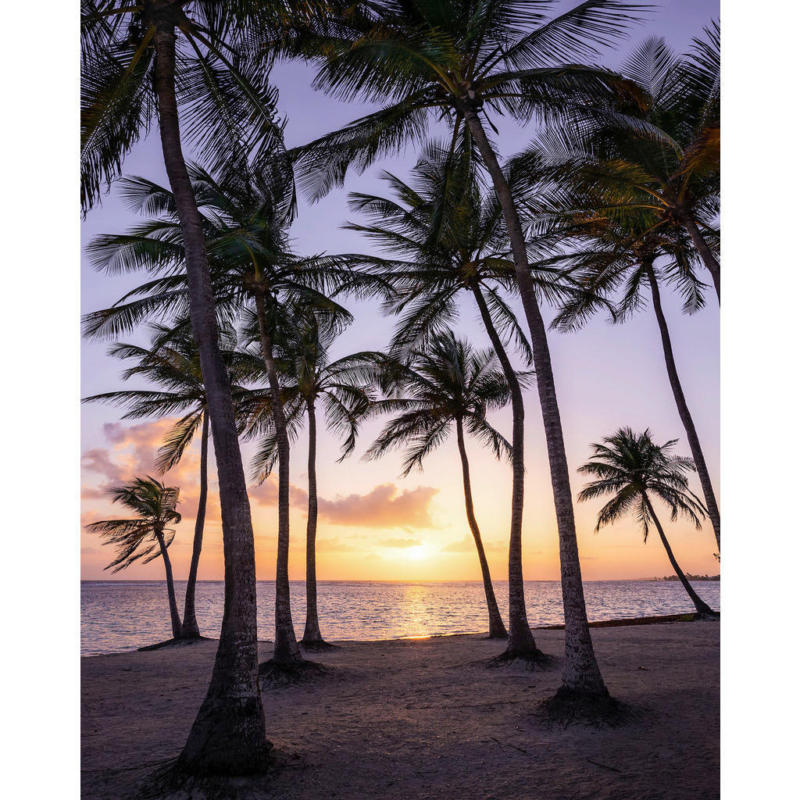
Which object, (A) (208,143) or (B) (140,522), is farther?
(B) (140,522)

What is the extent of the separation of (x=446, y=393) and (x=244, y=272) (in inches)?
311

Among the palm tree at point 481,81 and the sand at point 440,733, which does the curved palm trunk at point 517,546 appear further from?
the palm tree at point 481,81

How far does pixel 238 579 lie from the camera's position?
224 inches

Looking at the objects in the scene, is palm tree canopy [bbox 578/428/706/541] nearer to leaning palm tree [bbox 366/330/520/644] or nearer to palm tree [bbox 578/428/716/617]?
palm tree [bbox 578/428/716/617]

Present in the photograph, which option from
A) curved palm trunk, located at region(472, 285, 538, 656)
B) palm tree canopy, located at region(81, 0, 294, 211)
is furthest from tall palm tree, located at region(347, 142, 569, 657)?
palm tree canopy, located at region(81, 0, 294, 211)

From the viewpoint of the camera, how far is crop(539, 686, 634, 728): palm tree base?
6883mm

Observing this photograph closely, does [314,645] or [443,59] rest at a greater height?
[443,59]

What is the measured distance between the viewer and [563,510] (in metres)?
7.57

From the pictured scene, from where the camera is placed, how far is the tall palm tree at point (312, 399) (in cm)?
1532

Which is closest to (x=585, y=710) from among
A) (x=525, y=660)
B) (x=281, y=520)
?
(x=525, y=660)

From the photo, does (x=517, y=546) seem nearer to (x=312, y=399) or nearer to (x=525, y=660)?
(x=525, y=660)

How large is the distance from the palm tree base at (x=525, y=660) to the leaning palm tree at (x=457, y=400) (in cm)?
507
